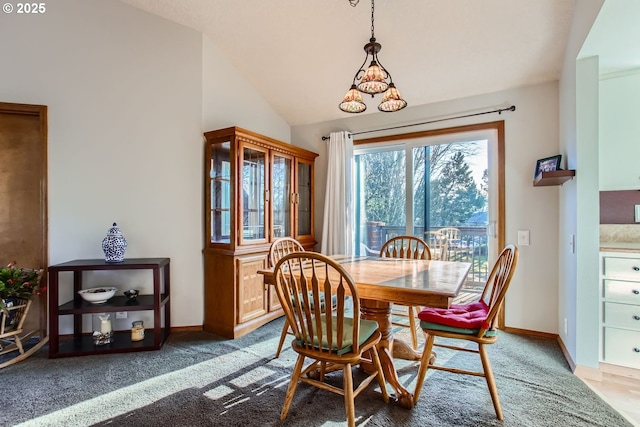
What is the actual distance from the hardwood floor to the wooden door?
4303 millimetres

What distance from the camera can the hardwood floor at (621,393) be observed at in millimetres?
1829

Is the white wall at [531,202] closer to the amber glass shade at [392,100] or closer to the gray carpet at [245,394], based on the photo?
the gray carpet at [245,394]

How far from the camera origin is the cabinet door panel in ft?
9.74

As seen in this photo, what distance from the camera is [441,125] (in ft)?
11.1

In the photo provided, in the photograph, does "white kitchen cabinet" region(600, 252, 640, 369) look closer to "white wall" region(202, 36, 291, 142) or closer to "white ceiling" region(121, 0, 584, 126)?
"white ceiling" region(121, 0, 584, 126)

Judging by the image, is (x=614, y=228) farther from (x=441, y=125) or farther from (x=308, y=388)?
(x=308, y=388)

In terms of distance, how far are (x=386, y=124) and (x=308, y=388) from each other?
9.36 ft

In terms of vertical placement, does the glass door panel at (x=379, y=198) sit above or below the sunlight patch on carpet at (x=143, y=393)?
above

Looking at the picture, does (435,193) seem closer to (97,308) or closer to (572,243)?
(572,243)

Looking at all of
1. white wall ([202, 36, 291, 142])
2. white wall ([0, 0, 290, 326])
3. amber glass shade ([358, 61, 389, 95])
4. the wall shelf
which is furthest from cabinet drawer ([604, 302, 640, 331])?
white wall ([202, 36, 291, 142])

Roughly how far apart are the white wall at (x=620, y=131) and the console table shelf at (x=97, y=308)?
12.1ft

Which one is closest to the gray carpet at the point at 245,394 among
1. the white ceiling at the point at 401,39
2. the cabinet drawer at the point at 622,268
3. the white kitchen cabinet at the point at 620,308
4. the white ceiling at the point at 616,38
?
Answer: the white kitchen cabinet at the point at 620,308

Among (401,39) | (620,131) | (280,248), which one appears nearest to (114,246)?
(280,248)

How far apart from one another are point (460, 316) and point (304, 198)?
2.45 metres
